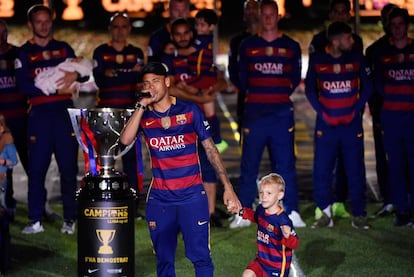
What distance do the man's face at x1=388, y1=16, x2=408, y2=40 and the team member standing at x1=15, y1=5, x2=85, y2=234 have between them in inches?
130

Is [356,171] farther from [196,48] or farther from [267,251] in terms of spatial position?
[267,251]

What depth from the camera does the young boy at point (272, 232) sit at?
8203mm

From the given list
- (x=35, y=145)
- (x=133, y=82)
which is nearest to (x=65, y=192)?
(x=35, y=145)

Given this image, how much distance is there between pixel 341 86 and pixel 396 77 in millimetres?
634

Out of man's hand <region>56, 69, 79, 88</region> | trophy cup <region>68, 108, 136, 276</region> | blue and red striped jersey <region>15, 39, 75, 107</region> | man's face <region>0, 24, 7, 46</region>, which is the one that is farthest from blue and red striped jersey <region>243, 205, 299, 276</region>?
man's face <region>0, 24, 7, 46</region>

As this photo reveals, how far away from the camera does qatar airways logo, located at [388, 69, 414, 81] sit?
1173 centimetres

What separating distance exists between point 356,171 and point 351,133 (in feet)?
1.31

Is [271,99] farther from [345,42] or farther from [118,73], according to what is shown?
[118,73]

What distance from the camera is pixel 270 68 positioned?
1159cm

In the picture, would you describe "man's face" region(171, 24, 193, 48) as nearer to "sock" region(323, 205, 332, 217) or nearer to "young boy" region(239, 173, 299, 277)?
"sock" region(323, 205, 332, 217)

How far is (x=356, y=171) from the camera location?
1173 cm

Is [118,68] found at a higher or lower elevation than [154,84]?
lower

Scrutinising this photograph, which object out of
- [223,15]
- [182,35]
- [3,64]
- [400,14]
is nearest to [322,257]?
[182,35]

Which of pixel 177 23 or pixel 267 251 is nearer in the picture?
pixel 267 251
